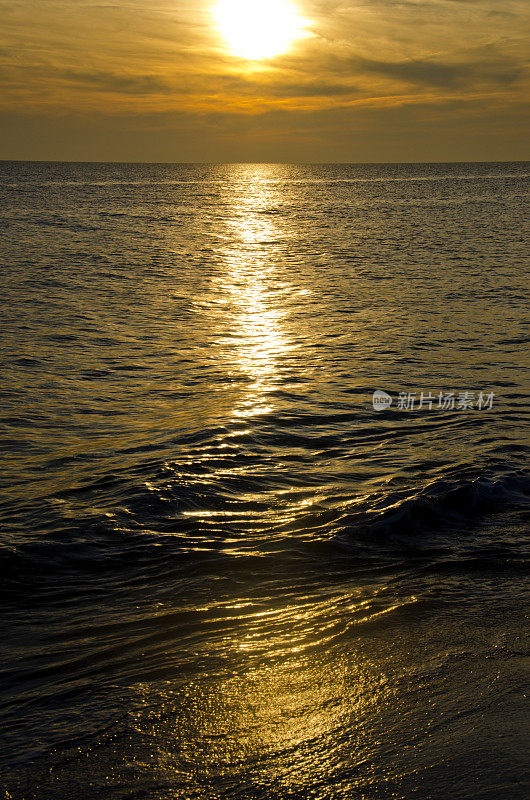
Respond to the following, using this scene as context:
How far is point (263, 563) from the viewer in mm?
7488

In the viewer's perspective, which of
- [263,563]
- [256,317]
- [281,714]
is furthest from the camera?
[256,317]

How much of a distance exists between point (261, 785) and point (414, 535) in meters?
4.45

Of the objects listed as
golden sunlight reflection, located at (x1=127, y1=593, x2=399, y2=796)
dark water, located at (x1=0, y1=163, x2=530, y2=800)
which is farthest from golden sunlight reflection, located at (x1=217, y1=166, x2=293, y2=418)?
golden sunlight reflection, located at (x1=127, y1=593, x2=399, y2=796)

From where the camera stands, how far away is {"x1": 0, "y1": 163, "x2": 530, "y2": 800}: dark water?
4.53 m

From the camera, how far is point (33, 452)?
432 inches

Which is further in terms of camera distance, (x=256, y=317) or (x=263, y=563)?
(x=256, y=317)

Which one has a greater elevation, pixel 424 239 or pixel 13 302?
pixel 424 239

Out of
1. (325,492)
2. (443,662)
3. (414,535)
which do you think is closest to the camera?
(443,662)

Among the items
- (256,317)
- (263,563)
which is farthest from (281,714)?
(256,317)

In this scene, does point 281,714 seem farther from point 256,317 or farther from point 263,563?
point 256,317

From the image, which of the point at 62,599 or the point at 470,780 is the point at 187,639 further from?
the point at 470,780

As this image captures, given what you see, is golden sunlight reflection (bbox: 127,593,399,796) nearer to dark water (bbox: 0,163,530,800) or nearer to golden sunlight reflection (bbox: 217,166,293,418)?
dark water (bbox: 0,163,530,800)

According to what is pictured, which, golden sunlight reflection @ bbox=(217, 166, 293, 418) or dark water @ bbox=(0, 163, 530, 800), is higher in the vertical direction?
golden sunlight reflection @ bbox=(217, 166, 293, 418)

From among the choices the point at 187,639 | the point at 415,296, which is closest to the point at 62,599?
the point at 187,639
